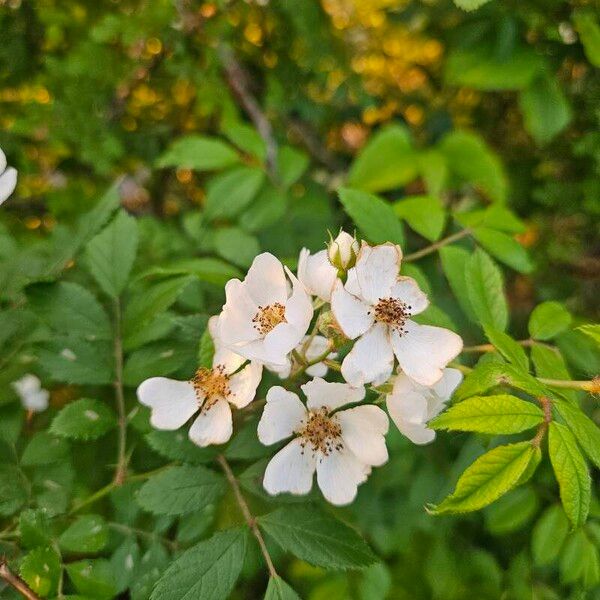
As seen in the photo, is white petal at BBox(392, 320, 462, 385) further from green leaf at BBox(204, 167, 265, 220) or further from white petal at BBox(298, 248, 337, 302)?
green leaf at BBox(204, 167, 265, 220)

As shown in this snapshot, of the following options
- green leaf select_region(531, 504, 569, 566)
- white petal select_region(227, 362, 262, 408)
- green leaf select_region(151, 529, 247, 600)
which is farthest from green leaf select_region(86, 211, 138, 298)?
green leaf select_region(531, 504, 569, 566)

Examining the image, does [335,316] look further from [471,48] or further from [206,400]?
[471,48]

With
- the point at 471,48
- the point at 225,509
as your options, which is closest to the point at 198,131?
the point at 471,48

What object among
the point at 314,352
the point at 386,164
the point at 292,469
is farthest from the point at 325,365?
the point at 386,164

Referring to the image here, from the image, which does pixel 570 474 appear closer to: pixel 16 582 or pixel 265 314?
pixel 265 314

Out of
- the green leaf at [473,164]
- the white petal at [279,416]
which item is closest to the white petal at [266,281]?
the white petal at [279,416]

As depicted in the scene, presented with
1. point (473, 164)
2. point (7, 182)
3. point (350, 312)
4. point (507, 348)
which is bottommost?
point (473, 164)
